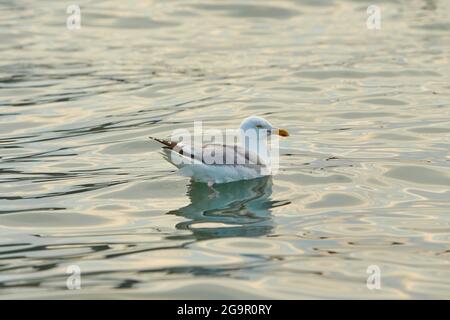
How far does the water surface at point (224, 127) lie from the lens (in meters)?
8.55

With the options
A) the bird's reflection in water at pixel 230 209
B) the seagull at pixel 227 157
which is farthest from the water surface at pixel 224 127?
the seagull at pixel 227 157

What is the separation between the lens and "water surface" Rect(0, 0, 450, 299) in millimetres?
8555

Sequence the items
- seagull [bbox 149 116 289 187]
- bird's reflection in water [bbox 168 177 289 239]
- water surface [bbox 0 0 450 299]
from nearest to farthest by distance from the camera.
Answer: water surface [bbox 0 0 450 299] < bird's reflection in water [bbox 168 177 289 239] < seagull [bbox 149 116 289 187]

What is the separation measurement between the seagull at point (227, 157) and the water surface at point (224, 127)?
0.62ft

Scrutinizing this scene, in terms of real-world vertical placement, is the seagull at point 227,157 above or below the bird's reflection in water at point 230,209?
above

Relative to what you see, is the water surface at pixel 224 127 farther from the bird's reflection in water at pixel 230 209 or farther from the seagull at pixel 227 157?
the seagull at pixel 227 157

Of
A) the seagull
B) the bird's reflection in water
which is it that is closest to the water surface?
the bird's reflection in water

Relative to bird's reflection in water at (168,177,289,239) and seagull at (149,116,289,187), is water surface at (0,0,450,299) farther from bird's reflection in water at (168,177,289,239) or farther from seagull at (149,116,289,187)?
seagull at (149,116,289,187)

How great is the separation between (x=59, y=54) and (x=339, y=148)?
7600 millimetres

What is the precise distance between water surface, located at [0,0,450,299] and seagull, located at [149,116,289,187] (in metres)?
0.19

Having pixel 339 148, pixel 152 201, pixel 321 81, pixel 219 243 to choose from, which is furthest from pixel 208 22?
pixel 219 243

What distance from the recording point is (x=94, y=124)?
566 inches

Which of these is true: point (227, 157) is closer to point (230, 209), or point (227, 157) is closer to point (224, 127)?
point (230, 209)
